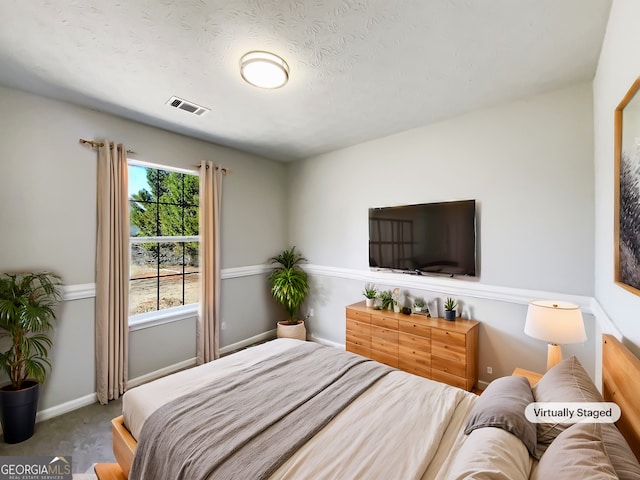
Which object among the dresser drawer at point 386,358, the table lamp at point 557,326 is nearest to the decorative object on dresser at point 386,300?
the dresser drawer at point 386,358

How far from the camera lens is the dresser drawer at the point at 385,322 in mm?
2893

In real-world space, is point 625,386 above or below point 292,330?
above

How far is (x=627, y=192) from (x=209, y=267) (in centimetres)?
352

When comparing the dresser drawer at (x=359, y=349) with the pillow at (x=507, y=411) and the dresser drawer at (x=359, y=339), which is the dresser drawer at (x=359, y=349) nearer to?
the dresser drawer at (x=359, y=339)

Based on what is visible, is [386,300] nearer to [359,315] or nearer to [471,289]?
[359,315]

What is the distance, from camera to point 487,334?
2643 mm

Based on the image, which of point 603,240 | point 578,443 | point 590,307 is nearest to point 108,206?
point 578,443

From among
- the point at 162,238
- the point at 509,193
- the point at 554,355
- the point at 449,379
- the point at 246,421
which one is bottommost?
the point at 449,379

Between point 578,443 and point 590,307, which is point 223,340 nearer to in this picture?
point 578,443

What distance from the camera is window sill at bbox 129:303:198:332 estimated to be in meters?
2.96

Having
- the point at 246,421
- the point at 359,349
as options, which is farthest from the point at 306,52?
the point at 359,349

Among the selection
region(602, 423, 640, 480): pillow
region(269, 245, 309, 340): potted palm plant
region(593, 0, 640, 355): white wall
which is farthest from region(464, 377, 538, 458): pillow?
region(269, 245, 309, 340): potted palm plant

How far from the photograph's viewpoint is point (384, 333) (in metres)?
2.96

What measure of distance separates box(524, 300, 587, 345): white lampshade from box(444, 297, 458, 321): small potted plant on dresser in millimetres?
943
